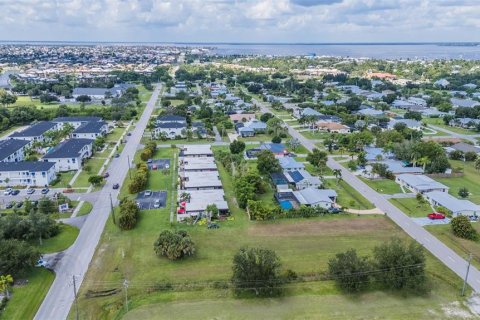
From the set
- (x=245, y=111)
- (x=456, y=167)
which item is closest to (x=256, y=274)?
(x=456, y=167)

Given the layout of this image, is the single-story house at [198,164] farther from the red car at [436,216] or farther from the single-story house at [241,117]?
the single-story house at [241,117]

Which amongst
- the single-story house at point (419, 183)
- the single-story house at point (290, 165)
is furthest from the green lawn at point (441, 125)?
the single-story house at point (290, 165)

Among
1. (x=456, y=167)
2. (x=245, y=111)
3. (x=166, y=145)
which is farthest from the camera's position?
(x=245, y=111)

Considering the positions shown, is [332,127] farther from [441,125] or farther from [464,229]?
[464,229]

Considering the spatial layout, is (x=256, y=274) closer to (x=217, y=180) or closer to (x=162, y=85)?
(x=217, y=180)

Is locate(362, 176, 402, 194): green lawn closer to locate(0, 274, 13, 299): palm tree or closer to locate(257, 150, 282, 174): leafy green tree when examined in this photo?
locate(257, 150, 282, 174): leafy green tree

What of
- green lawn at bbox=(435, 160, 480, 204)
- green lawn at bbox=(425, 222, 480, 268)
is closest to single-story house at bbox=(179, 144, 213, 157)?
green lawn at bbox=(435, 160, 480, 204)

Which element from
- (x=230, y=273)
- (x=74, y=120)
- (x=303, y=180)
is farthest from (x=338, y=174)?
(x=74, y=120)
